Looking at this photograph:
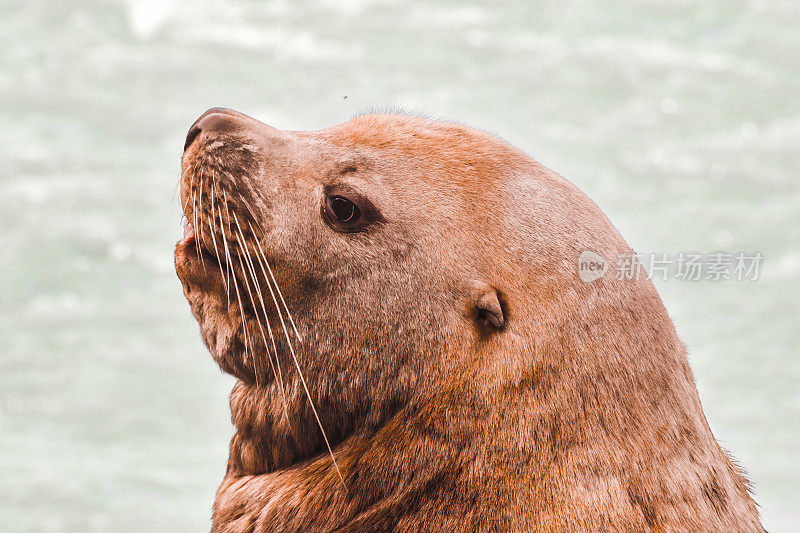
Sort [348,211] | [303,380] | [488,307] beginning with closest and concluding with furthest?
1. [488,307]
2. [303,380]
3. [348,211]

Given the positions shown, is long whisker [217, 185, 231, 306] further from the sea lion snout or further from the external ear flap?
the external ear flap

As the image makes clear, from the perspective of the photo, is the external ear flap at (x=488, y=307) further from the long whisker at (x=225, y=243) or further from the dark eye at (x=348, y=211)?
the long whisker at (x=225, y=243)

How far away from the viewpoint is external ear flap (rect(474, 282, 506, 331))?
459cm

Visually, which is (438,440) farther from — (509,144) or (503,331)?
(509,144)

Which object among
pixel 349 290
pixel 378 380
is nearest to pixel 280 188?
pixel 349 290

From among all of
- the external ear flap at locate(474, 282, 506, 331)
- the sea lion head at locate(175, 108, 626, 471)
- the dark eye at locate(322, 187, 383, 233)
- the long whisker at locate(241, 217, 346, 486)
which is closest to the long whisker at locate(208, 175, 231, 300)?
the sea lion head at locate(175, 108, 626, 471)

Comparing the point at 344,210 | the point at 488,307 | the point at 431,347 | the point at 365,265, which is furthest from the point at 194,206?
the point at 488,307

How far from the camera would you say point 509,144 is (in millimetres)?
5316

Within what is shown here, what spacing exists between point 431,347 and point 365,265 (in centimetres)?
55

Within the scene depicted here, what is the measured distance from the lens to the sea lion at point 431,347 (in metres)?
4.45

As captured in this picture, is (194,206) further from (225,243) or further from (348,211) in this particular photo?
(348,211)

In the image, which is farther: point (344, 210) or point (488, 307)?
point (344, 210)

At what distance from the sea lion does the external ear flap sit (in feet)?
0.03

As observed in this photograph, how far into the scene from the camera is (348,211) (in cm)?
487
